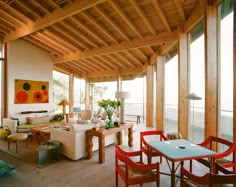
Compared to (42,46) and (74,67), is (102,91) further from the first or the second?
(42,46)

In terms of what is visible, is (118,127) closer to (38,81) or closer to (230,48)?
(230,48)

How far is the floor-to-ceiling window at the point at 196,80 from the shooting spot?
11.9 ft

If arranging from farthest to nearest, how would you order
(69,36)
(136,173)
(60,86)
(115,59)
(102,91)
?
(102,91) < (60,86) < (115,59) < (69,36) < (136,173)

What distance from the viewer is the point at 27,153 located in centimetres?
396

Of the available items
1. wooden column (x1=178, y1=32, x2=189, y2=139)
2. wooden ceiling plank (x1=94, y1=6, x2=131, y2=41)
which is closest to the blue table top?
wooden column (x1=178, y1=32, x2=189, y2=139)

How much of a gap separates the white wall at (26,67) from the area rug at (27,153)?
2124mm

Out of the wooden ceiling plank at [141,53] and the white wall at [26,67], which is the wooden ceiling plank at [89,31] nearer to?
the wooden ceiling plank at [141,53]

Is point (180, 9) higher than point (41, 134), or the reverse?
point (180, 9)

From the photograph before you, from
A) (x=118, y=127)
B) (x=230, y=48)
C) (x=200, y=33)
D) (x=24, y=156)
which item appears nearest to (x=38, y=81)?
(x=24, y=156)

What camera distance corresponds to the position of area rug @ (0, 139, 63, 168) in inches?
132

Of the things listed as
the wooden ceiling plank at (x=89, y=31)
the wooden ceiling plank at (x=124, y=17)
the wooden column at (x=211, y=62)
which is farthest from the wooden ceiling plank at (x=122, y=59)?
the wooden column at (x=211, y=62)

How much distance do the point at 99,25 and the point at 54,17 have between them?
1328mm

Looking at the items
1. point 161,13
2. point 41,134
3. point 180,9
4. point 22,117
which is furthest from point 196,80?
point 22,117

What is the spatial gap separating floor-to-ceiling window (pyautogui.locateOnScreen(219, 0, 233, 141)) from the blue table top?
108 cm
